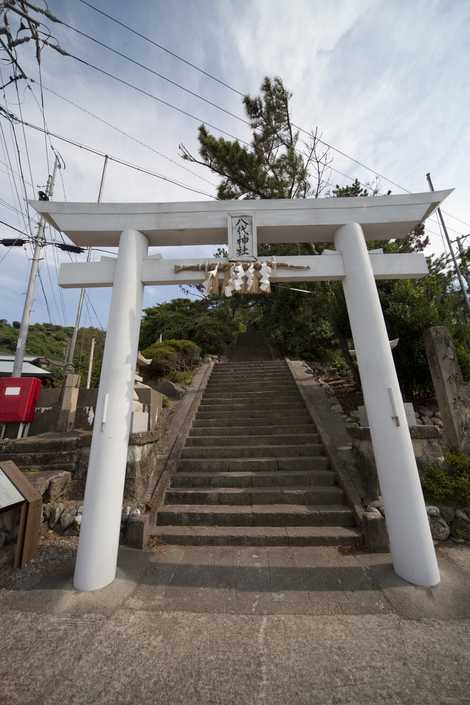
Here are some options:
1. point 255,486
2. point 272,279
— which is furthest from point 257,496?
point 272,279

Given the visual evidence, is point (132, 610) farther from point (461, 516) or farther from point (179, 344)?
point (179, 344)

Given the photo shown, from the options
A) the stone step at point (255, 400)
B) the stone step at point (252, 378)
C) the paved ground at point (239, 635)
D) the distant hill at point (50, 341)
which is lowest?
the paved ground at point (239, 635)

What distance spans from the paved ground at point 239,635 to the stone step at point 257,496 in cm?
99

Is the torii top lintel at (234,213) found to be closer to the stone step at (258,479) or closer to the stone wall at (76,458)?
the stone wall at (76,458)

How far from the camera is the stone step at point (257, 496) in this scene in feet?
13.7

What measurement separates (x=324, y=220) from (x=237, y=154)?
8742mm

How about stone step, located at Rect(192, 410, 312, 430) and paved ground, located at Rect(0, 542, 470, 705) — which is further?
stone step, located at Rect(192, 410, 312, 430)

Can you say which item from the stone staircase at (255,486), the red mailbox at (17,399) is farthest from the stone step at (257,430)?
the red mailbox at (17,399)

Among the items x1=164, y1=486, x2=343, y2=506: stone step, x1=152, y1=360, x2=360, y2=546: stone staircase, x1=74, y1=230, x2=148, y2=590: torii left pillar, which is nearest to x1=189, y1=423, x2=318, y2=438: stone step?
x1=152, y1=360, x2=360, y2=546: stone staircase

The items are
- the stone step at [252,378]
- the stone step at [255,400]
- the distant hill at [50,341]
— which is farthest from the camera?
the distant hill at [50,341]

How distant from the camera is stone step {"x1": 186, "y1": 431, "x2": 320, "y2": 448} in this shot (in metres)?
5.63

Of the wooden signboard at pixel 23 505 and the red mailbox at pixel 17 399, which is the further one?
the red mailbox at pixel 17 399

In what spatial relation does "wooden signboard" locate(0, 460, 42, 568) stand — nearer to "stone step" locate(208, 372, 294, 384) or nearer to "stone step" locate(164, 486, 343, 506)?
"stone step" locate(164, 486, 343, 506)

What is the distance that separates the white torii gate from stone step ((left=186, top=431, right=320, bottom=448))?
8.49 ft
